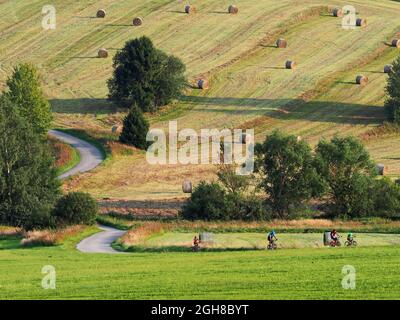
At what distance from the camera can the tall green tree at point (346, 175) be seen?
235 ft

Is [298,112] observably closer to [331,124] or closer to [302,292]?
[331,124]

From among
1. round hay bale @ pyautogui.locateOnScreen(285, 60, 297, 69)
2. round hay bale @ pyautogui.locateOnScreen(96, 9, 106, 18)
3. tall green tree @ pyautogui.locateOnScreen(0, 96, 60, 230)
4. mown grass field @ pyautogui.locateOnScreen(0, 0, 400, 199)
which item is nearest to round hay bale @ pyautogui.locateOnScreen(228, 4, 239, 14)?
mown grass field @ pyautogui.locateOnScreen(0, 0, 400, 199)

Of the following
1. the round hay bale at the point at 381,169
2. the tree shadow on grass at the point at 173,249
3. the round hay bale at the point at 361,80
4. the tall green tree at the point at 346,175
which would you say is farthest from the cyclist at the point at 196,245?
the round hay bale at the point at 361,80

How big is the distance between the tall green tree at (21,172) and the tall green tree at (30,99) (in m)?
17.3

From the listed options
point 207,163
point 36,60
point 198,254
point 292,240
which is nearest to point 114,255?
point 198,254

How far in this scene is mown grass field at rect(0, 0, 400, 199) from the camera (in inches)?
4085

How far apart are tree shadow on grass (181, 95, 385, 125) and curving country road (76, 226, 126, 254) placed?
4282 cm

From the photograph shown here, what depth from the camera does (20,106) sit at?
318ft

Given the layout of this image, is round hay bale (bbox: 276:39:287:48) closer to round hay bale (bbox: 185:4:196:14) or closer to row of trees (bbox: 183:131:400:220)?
round hay bale (bbox: 185:4:196:14)

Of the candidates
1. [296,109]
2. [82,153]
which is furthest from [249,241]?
[296,109]

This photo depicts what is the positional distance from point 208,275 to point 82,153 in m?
53.6

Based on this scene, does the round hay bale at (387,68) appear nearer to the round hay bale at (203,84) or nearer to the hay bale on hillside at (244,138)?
the round hay bale at (203,84)

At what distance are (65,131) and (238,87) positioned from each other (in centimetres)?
2025

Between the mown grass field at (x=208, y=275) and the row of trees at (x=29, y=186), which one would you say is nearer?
the mown grass field at (x=208, y=275)
